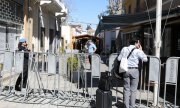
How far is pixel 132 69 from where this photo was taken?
798 centimetres

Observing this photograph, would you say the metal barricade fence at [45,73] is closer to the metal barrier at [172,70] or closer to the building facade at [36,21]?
the metal barrier at [172,70]

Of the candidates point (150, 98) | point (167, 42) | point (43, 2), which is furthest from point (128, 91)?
point (43, 2)

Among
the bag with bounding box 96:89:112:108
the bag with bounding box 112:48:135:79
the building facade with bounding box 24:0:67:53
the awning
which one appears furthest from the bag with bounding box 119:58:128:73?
the building facade with bounding box 24:0:67:53

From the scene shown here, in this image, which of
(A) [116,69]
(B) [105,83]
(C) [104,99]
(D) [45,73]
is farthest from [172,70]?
(D) [45,73]

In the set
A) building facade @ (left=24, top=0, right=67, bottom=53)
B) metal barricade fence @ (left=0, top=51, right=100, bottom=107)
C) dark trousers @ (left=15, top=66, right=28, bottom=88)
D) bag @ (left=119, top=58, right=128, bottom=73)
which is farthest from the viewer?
building facade @ (left=24, top=0, right=67, bottom=53)

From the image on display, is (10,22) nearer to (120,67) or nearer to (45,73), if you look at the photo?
(45,73)

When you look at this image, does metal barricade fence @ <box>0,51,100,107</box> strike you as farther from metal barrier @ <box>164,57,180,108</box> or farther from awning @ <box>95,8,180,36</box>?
metal barrier @ <box>164,57,180,108</box>

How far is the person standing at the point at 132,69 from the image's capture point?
7.96 meters

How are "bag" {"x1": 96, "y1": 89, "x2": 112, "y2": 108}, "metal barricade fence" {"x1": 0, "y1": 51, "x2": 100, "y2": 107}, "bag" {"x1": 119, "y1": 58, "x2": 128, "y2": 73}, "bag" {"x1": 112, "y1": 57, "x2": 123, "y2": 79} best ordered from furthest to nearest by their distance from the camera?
1. "metal barricade fence" {"x1": 0, "y1": 51, "x2": 100, "y2": 107}
2. "bag" {"x1": 112, "y1": 57, "x2": 123, "y2": 79}
3. "bag" {"x1": 119, "y1": 58, "x2": 128, "y2": 73}
4. "bag" {"x1": 96, "y1": 89, "x2": 112, "y2": 108}

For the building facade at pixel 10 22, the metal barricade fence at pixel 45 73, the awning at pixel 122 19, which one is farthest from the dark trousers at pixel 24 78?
the building facade at pixel 10 22

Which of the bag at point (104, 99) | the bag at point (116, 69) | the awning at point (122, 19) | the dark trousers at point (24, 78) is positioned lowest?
the bag at point (104, 99)

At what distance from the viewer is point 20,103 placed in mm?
8703

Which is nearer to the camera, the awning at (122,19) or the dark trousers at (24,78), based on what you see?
the dark trousers at (24,78)

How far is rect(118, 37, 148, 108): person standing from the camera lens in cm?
796
